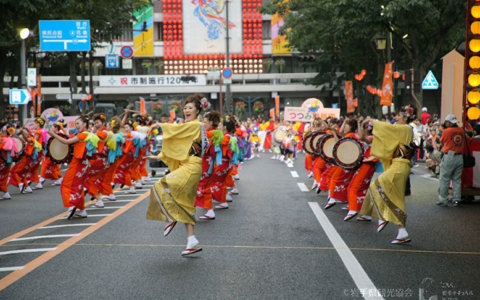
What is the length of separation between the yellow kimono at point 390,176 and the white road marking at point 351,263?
1.92 feet

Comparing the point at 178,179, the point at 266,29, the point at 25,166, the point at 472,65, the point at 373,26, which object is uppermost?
the point at 266,29

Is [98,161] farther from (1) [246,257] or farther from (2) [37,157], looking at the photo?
(1) [246,257]

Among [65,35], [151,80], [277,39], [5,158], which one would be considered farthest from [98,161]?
[277,39]

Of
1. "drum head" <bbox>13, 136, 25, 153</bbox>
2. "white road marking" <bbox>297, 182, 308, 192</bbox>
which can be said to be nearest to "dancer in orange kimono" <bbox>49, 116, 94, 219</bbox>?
"drum head" <bbox>13, 136, 25, 153</bbox>

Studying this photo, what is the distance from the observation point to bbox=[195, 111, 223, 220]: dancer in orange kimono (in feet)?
30.3

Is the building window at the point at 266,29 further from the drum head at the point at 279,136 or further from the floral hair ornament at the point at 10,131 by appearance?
the floral hair ornament at the point at 10,131

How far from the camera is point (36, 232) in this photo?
814cm

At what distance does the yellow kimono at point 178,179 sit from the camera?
255 inches

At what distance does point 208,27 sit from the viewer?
189ft

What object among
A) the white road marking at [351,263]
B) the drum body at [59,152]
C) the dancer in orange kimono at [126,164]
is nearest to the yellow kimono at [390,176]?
the white road marking at [351,263]

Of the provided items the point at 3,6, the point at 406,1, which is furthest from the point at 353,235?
the point at 406,1

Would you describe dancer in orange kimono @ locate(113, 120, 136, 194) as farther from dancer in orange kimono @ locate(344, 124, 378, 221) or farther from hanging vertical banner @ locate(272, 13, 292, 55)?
hanging vertical banner @ locate(272, 13, 292, 55)

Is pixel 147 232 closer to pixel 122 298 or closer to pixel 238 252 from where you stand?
pixel 238 252

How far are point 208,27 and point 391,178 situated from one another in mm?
51990
